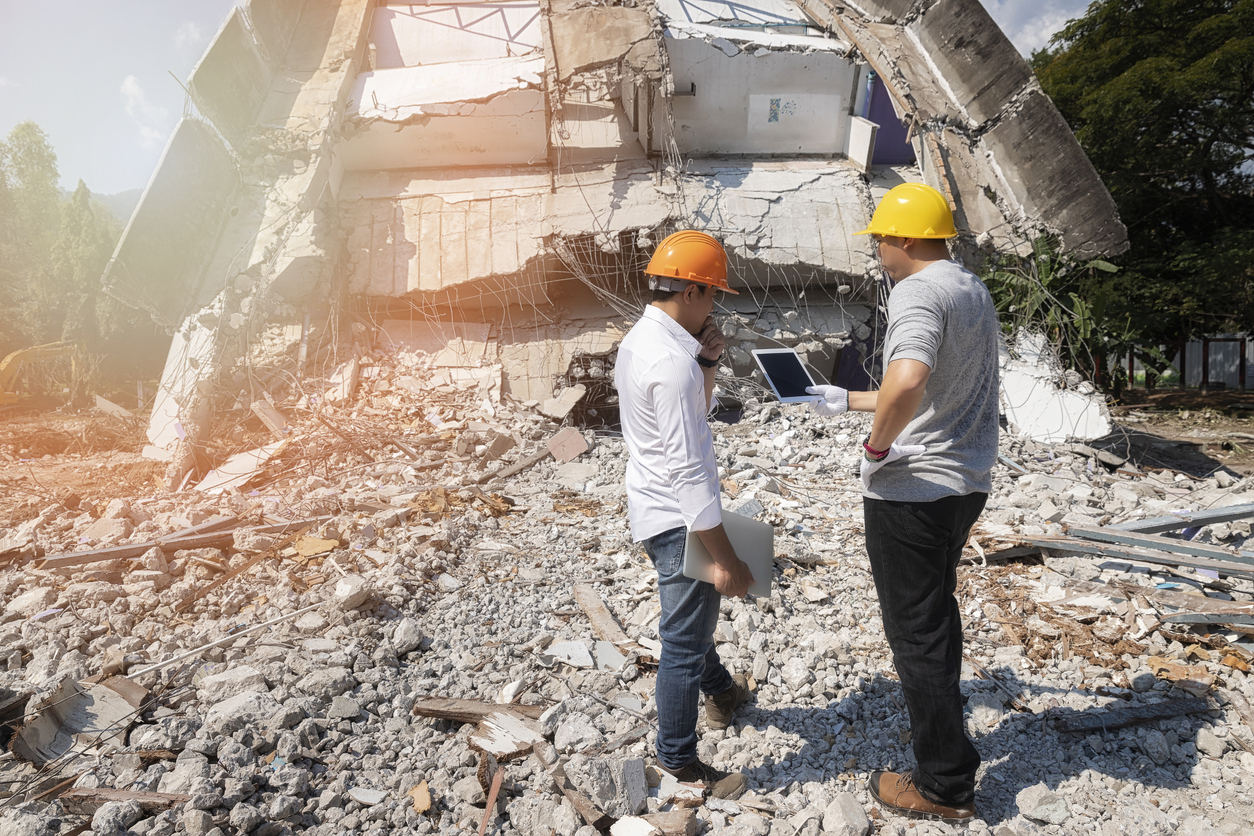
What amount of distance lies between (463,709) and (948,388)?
218 centimetres

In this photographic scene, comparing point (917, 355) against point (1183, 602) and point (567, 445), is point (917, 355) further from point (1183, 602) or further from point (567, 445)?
point (567, 445)

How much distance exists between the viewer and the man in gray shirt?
76.3 inches

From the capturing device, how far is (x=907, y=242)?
2.04 metres

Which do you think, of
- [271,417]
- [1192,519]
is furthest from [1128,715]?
[271,417]

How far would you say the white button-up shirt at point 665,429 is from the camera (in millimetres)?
1944

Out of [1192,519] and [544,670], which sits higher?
[1192,519]

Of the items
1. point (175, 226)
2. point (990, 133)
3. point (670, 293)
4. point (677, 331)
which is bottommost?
point (677, 331)

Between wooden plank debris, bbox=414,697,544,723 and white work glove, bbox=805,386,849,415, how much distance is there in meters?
1.68

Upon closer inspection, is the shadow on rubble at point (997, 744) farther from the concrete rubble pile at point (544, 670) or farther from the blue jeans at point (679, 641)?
the blue jeans at point (679, 641)

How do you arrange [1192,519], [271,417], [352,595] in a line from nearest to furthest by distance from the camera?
1. [352,595]
2. [1192,519]
3. [271,417]

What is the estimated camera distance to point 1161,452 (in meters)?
7.93

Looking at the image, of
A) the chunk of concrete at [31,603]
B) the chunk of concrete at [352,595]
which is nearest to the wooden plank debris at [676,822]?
the chunk of concrete at [352,595]

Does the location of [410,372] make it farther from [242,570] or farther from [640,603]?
[640,603]

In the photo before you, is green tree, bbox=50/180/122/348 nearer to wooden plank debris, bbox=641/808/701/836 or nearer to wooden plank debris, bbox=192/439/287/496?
wooden plank debris, bbox=192/439/287/496
